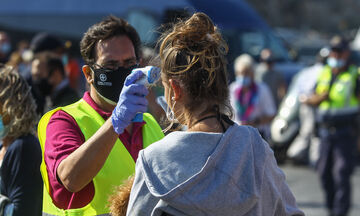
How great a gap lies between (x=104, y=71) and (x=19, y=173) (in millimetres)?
621

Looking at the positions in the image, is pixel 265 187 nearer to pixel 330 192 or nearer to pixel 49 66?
pixel 49 66

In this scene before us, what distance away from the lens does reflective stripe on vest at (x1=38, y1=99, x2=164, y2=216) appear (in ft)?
8.99

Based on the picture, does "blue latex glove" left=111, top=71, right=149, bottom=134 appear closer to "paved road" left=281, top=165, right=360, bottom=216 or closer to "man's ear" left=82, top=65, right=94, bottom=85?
"man's ear" left=82, top=65, right=94, bottom=85

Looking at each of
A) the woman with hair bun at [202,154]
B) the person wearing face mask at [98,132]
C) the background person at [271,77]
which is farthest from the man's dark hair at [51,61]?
the background person at [271,77]

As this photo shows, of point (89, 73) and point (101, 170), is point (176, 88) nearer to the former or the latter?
point (101, 170)

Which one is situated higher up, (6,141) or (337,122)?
(6,141)

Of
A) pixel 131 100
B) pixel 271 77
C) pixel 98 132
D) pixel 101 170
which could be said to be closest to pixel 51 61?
pixel 101 170

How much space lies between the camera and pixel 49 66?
21.1 ft

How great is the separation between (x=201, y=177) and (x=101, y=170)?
27.5 inches

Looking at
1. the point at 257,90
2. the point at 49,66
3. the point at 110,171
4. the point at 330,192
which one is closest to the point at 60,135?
the point at 110,171

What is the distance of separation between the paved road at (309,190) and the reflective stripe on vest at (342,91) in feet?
4.24

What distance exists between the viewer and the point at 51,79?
249 inches

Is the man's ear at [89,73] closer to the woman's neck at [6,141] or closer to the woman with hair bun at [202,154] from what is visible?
the woman's neck at [6,141]

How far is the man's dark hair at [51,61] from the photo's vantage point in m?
6.44
